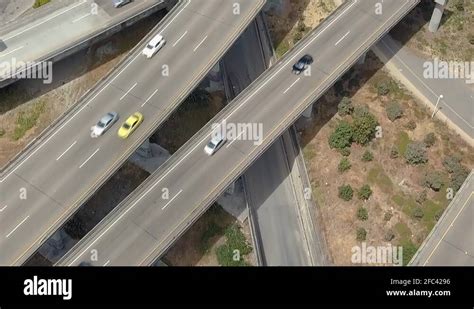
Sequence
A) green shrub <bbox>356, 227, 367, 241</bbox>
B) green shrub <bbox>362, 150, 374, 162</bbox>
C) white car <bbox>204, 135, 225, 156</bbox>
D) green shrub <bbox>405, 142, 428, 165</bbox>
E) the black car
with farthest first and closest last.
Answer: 1. green shrub <bbox>362, 150, 374, 162</bbox>
2. the black car
3. green shrub <bbox>405, 142, 428, 165</bbox>
4. green shrub <bbox>356, 227, 367, 241</bbox>
5. white car <bbox>204, 135, 225, 156</bbox>

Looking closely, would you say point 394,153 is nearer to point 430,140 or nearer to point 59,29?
point 430,140

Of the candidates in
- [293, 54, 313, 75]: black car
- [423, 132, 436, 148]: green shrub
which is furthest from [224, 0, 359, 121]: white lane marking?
[423, 132, 436, 148]: green shrub

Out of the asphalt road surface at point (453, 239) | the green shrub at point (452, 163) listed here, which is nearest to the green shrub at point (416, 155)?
the green shrub at point (452, 163)

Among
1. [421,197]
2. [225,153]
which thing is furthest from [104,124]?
[421,197]

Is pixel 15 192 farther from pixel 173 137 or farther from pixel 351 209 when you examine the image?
pixel 351 209

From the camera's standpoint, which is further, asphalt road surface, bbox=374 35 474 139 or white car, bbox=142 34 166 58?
asphalt road surface, bbox=374 35 474 139

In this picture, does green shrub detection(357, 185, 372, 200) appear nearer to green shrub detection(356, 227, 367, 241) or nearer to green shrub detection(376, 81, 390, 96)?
green shrub detection(356, 227, 367, 241)

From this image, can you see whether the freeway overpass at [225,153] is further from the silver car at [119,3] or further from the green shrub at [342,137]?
the silver car at [119,3]

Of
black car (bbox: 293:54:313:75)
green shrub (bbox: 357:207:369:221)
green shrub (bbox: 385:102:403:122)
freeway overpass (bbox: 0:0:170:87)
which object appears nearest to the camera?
green shrub (bbox: 357:207:369:221)
